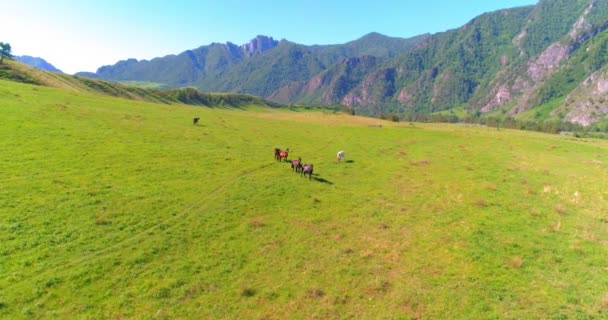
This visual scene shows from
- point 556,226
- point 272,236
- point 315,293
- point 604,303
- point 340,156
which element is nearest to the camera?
point 604,303

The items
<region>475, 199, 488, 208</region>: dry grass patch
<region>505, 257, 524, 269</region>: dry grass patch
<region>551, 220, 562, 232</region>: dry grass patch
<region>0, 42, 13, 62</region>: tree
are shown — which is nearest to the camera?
<region>505, 257, 524, 269</region>: dry grass patch

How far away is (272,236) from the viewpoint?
74.7ft

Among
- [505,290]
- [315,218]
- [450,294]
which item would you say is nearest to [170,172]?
[315,218]

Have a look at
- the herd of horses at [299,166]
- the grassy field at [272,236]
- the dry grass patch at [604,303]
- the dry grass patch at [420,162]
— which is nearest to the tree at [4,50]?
the grassy field at [272,236]

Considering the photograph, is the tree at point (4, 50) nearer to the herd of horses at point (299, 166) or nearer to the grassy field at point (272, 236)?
the grassy field at point (272, 236)

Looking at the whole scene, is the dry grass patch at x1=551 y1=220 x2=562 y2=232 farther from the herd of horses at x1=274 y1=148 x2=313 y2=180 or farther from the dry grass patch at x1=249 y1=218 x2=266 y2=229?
the dry grass patch at x1=249 y1=218 x2=266 y2=229

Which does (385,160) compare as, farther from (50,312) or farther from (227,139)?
(50,312)

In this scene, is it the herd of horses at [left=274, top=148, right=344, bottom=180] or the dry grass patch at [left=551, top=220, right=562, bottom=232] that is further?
the herd of horses at [left=274, top=148, right=344, bottom=180]

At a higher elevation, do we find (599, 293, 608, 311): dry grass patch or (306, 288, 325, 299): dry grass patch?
(599, 293, 608, 311): dry grass patch

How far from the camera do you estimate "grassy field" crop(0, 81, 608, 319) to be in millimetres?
16328

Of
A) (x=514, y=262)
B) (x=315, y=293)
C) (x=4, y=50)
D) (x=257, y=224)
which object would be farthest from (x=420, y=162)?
(x=4, y=50)

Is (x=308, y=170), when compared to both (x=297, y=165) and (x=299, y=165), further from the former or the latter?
(x=297, y=165)

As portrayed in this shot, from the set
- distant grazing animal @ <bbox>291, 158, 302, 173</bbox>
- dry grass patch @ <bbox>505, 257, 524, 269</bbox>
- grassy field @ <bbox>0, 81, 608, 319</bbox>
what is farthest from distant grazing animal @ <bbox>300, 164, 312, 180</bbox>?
dry grass patch @ <bbox>505, 257, 524, 269</bbox>

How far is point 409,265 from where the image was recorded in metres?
20.1
